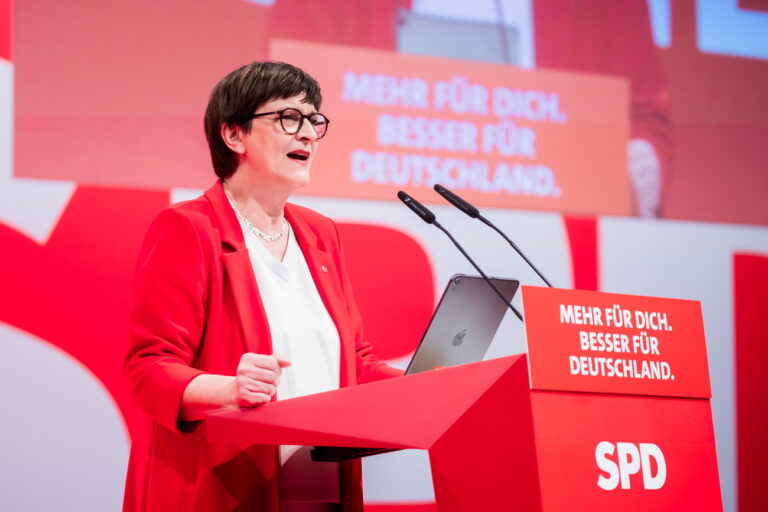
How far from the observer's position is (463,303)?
1949 mm

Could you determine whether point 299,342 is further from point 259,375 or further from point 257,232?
point 259,375

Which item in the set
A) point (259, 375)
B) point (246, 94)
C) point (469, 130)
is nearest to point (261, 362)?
point (259, 375)

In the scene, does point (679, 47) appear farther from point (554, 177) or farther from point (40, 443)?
point (40, 443)

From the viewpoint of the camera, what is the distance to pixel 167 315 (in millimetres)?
1670

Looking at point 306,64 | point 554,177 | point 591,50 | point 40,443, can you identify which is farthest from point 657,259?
point 40,443

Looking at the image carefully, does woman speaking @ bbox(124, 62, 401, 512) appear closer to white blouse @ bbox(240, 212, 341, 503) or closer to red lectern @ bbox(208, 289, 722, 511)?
white blouse @ bbox(240, 212, 341, 503)

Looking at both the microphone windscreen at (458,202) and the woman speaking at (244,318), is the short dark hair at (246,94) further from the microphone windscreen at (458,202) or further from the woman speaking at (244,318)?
the microphone windscreen at (458,202)

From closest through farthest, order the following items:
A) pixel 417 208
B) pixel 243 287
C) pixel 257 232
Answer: pixel 243 287
pixel 257 232
pixel 417 208

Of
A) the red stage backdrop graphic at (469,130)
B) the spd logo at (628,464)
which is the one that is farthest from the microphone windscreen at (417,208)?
the red stage backdrop graphic at (469,130)

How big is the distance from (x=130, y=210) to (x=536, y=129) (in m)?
1.53

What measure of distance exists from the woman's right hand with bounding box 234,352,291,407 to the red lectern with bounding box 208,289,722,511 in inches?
1.1

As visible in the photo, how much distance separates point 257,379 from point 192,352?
382mm

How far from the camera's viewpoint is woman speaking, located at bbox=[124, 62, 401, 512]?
1.61 m

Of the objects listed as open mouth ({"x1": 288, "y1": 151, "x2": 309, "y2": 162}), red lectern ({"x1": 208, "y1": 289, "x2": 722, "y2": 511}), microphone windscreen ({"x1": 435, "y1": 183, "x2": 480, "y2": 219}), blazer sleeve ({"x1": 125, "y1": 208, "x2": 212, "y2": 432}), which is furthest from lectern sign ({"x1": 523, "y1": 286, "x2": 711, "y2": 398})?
open mouth ({"x1": 288, "y1": 151, "x2": 309, "y2": 162})
